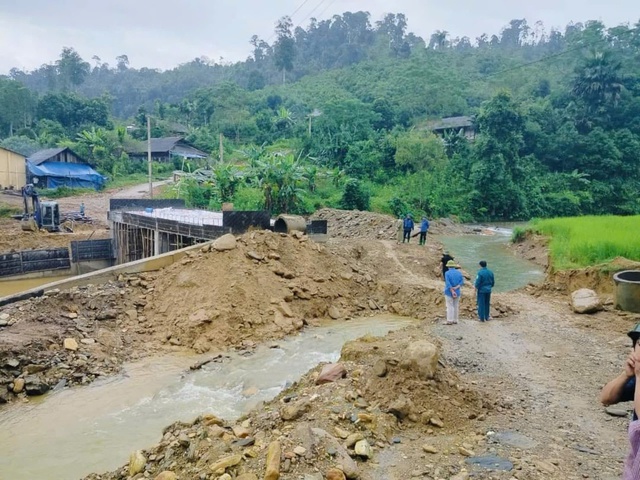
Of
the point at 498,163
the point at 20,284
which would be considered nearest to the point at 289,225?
the point at 20,284

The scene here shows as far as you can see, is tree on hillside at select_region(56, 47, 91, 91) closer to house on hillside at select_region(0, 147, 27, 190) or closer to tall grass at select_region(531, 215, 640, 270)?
house on hillside at select_region(0, 147, 27, 190)

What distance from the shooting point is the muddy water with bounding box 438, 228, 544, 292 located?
1802 centimetres

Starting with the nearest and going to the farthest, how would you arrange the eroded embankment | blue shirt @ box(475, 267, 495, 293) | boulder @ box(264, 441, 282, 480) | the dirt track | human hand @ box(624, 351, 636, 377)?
human hand @ box(624, 351, 636, 377)
boulder @ box(264, 441, 282, 480)
the dirt track
the eroded embankment
blue shirt @ box(475, 267, 495, 293)

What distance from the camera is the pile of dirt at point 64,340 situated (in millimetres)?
10109

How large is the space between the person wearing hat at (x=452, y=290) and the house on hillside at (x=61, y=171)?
3734 centimetres

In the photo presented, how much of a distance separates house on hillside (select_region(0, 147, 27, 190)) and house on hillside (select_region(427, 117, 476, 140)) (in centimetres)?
3338

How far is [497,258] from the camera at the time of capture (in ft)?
75.8

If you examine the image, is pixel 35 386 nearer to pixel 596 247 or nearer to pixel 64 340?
pixel 64 340

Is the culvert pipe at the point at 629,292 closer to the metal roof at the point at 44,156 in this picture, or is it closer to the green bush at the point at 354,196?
the green bush at the point at 354,196

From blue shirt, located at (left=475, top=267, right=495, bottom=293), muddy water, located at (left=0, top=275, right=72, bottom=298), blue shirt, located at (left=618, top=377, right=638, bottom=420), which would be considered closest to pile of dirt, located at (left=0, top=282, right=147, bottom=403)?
blue shirt, located at (left=475, top=267, right=495, bottom=293)

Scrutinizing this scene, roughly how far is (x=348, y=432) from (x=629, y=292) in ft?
28.7

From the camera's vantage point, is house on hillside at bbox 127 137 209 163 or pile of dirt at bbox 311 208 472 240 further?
house on hillside at bbox 127 137 209 163

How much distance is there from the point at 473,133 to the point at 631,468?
48.4 meters

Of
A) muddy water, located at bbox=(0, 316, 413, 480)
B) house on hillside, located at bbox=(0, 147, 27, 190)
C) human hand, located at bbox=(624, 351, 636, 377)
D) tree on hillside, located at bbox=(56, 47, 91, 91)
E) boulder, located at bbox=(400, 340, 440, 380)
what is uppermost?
tree on hillside, located at bbox=(56, 47, 91, 91)
